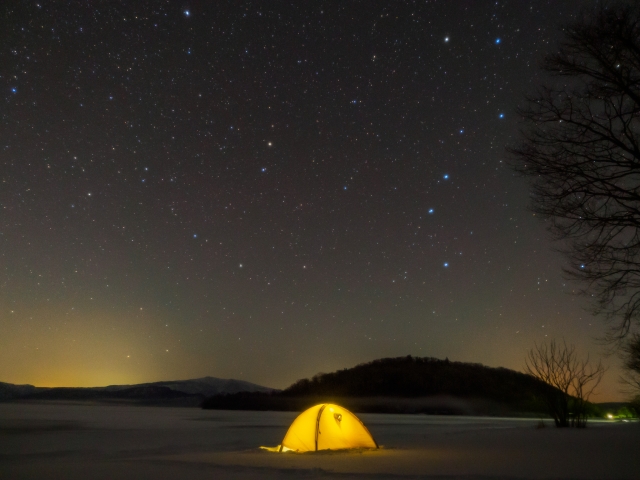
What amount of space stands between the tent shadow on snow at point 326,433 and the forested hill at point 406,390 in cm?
6070

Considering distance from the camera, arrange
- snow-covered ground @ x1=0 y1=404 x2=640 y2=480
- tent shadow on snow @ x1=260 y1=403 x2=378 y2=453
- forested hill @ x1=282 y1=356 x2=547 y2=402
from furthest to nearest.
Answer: forested hill @ x1=282 y1=356 x2=547 y2=402, tent shadow on snow @ x1=260 y1=403 x2=378 y2=453, snow-covered ground @ x1=0 y1=404 x2=640 y2=480

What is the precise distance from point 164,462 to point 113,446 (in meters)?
5.07

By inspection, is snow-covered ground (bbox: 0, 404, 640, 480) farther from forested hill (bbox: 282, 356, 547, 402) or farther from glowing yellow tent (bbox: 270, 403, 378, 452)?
forested hill (bbox: 282, 356, 547, 402)

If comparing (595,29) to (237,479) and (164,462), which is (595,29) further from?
(164,462)

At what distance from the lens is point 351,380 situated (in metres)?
99.7

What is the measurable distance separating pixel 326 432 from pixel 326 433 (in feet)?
0.08

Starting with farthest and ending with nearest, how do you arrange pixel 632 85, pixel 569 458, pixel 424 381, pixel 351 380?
1. pixel 351 380
2. pixel 424 381
3. pixel 569 458
4. pixel 632 85

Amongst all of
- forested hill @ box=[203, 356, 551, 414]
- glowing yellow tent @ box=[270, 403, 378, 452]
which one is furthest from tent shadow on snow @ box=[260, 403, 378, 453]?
forested hill @ box=[203, 356, 551, 414]

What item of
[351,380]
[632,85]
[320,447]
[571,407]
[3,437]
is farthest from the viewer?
[351,380]

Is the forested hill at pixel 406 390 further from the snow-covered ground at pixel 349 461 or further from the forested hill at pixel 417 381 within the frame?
the snow-covered ground at pixel 349 461

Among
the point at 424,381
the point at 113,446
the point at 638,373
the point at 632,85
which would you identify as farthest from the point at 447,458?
the point at 424,381

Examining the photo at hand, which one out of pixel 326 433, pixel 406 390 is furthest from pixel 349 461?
pixel 406 390

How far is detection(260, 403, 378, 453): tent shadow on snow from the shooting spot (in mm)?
12094

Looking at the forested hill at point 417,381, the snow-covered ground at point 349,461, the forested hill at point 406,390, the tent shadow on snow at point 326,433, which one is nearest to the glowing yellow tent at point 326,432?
the tent shadow on snow at point 326,433
